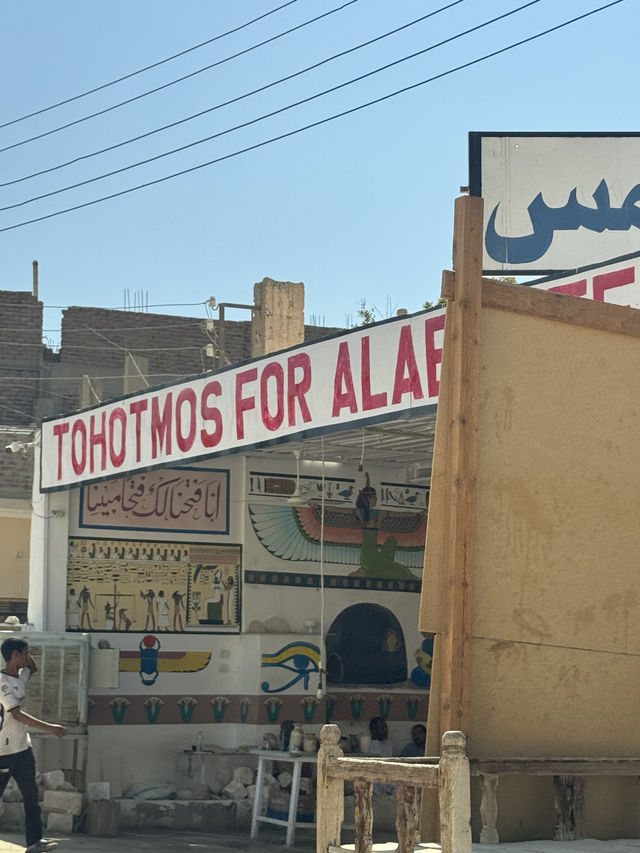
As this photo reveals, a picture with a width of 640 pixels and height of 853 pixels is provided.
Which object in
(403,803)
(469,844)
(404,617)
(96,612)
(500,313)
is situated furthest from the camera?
(404,617)

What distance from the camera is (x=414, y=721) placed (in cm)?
1384

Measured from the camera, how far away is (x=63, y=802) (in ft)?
39.2

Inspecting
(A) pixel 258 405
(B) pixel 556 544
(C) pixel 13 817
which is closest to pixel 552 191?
(A) pixel 258 405

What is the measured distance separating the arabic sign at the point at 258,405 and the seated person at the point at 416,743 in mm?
3817

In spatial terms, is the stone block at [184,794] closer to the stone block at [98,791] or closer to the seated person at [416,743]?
the stone block at [98,791]

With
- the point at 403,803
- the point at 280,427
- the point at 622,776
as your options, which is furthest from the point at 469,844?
the point at 280,427

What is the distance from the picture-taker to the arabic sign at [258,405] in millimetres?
8914

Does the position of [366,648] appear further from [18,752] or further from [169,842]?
[18,752]

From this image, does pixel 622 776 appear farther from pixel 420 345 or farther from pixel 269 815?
pixel 269 815

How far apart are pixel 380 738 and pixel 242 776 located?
1.37 meters

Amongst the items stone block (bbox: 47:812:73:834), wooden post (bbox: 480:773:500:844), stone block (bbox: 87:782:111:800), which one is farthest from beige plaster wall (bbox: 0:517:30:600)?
wooden post (bbox: 480:773:500:844)

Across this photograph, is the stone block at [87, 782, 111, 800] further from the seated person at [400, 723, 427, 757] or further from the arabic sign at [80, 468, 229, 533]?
the seated person at [400, 723, 427, 757]

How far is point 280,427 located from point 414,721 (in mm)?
4956

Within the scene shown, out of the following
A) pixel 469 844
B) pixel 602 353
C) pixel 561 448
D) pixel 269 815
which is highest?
pixel 602 353
